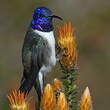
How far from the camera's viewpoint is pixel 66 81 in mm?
7039

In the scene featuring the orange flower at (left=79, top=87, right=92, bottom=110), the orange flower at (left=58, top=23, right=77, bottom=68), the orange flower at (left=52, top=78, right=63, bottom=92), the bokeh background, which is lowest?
the bokeh background

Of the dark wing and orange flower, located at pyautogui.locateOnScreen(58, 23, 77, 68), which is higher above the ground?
orange flower, located at pyautogui.locateOnScreen(58, 23, 77, 68)

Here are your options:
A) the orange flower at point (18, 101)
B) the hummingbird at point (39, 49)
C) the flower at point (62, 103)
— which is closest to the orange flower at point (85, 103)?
the flower at point (62, 103)

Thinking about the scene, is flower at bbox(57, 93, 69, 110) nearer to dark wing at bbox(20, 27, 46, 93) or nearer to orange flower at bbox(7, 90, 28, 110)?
orange flower at bbox(7, 90, 28, 110)

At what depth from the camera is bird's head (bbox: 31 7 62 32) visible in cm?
789

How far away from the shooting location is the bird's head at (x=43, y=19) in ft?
25.9

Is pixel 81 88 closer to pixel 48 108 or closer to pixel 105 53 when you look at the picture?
pixel 105 53

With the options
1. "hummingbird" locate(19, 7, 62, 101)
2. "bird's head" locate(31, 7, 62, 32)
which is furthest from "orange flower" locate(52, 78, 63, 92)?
"bird's head" locate(31, 7, 62, 32)

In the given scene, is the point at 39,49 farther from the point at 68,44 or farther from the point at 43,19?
the point at 68,44

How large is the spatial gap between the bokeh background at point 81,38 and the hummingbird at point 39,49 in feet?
19.5

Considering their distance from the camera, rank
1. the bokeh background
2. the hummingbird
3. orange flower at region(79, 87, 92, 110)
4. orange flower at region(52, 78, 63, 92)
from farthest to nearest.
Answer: the bokeh background < the hummingbird < orange flower at region(52, 78, 63, 92) < orange flower at region(79, 87, 92, 110)

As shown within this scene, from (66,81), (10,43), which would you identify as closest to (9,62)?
(10,43)

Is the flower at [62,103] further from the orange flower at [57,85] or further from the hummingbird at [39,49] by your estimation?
the hummingbird at [39,49]

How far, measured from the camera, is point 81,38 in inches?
690
